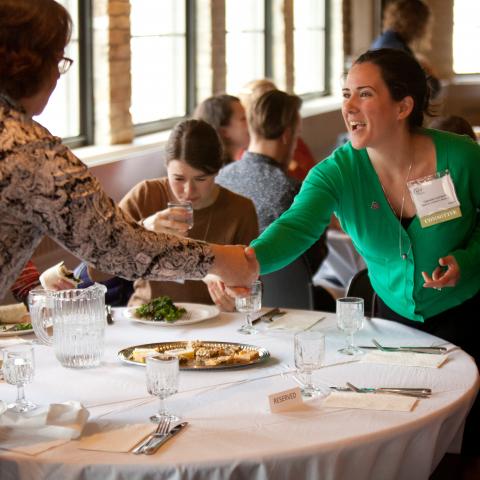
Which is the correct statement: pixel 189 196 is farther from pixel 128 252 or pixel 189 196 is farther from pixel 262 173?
pixel 128 252

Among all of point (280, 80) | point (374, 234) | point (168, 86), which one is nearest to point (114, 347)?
point (374, 234)

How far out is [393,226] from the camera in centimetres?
292

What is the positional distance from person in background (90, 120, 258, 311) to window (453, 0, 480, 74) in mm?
9980

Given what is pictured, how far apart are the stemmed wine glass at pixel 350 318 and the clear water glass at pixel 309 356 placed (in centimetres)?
34

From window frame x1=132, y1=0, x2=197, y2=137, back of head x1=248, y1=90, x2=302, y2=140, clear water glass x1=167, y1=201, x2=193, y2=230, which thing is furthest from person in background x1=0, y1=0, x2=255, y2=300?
window frame x1=132, y1=0, x2=197, y2=137

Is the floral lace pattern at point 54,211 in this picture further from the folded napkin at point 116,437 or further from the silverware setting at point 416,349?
the silverware setting at point 416,349

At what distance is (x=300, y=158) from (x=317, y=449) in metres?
4.44

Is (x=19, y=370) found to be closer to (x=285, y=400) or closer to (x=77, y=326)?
(x=77, y=326)

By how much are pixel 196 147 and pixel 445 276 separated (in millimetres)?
1168

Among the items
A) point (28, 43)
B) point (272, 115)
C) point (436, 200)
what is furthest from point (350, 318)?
point (272, 115)

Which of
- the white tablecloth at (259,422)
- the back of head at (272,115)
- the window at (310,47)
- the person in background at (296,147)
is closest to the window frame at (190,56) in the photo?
the person in background at (296,147)

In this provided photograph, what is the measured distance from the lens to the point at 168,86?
7027 mm

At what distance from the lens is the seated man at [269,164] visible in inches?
166

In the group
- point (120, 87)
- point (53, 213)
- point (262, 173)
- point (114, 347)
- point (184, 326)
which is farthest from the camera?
point (120, 87)
